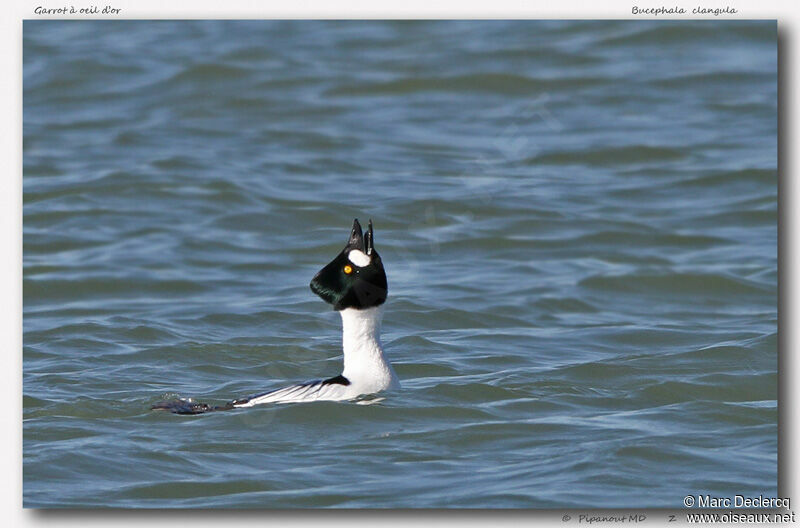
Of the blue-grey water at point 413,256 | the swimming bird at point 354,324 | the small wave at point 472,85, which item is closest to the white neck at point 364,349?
the swimming bird at point 354,324

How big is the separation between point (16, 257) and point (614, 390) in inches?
158

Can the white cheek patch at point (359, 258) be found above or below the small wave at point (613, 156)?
below

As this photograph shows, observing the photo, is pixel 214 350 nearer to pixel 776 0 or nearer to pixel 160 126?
pixel 776 0

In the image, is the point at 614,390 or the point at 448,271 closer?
the point at 614,390

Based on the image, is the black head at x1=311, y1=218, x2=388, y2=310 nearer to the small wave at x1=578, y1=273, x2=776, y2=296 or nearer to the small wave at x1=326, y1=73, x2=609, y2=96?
the small wave at x1=578, y1=273, x2=776, y2=296

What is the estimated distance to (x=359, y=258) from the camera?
346 inches

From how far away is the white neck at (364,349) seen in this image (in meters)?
8.93

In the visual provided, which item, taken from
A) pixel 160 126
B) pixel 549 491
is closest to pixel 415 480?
pixel 549 491

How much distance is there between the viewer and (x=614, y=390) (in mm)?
9922

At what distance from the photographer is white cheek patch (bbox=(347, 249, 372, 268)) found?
879cm

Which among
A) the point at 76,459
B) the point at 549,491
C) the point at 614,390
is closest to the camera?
the point at 549,491

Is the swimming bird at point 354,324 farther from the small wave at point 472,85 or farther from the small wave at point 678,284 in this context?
the small wave at point 472,85

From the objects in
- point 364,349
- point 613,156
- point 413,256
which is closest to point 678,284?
point 413,256

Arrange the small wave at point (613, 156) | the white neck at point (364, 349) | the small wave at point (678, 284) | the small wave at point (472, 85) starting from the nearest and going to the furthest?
the white neck at point (364, 349) → the small wave at point (678, 284) → the small wave at point (613, 156) → the small wave at point (472, 85)
